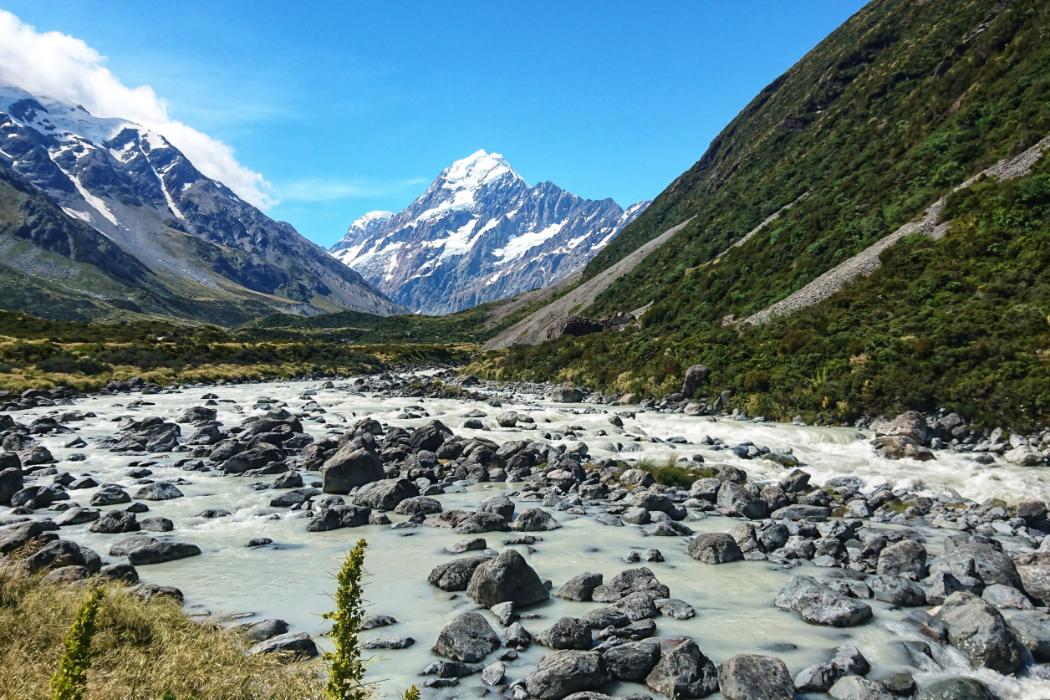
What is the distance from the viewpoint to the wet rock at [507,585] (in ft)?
36.4

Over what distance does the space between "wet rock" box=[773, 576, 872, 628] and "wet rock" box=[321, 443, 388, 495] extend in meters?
14.6

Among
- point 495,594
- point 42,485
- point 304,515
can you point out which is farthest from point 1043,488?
point 42,485

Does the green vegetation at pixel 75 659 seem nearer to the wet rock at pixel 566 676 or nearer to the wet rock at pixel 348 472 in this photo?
the wet rock at pixel 566 676

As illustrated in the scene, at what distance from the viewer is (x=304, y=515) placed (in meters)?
17.8

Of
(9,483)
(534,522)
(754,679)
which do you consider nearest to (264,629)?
(754,679)

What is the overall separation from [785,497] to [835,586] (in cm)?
690

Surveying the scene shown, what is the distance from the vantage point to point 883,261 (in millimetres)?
41156

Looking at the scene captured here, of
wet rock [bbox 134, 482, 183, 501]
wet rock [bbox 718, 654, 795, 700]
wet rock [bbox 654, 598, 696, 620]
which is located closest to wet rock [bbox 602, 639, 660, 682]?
wet rock [bbox 718, 654, 795, 700]

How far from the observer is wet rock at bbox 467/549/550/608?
11086 millimetres

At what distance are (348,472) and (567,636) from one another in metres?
13.3

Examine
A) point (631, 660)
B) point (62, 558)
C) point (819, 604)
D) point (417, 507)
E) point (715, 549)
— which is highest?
point (819, 604)

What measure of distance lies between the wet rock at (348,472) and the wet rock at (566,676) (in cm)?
1377

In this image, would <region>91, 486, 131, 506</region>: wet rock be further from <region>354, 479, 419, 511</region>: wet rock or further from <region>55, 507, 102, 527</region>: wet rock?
<region>354, 479, 419, 511</region>: wet rock

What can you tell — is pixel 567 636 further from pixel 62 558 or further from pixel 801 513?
pixel 801 513
